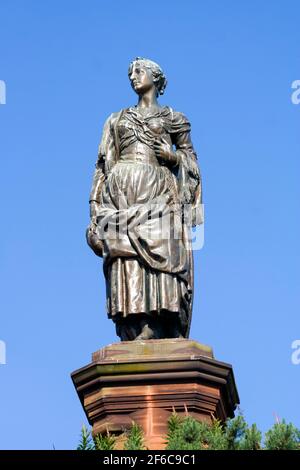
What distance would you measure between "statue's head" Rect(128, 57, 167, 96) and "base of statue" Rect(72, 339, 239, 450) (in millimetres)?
3625

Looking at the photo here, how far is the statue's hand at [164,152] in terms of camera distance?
20469 mm

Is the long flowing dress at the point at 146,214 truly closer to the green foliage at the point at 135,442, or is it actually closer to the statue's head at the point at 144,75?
the statue's head at the point at 144,75

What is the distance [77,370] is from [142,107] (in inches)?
147

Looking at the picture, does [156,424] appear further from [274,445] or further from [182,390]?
[274,445]

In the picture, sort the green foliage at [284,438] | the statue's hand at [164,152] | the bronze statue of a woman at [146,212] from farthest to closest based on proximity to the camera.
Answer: the statue's hand at [164,152]
the bronze statue of a woman at [146,212]
the green foliage at [284,438]

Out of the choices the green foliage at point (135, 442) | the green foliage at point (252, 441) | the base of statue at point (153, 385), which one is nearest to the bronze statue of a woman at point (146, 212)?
the base of statue at point (153, 385)

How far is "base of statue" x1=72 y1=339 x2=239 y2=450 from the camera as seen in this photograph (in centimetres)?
1875

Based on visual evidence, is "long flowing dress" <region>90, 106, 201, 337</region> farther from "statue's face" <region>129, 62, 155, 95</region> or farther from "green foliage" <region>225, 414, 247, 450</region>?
"green foliage" <region>225, 414, 247, 450</region>

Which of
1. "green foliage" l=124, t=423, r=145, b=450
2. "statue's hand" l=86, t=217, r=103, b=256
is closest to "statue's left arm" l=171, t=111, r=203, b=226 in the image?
"statue's hand" l=86, t=217, r=103, b=256

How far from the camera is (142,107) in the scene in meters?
21.0

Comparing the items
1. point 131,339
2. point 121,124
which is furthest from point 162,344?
point 121,124

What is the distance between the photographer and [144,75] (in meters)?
20.8

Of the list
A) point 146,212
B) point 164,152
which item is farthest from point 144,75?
point 146,212

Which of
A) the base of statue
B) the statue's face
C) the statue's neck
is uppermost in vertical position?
the statue's face
